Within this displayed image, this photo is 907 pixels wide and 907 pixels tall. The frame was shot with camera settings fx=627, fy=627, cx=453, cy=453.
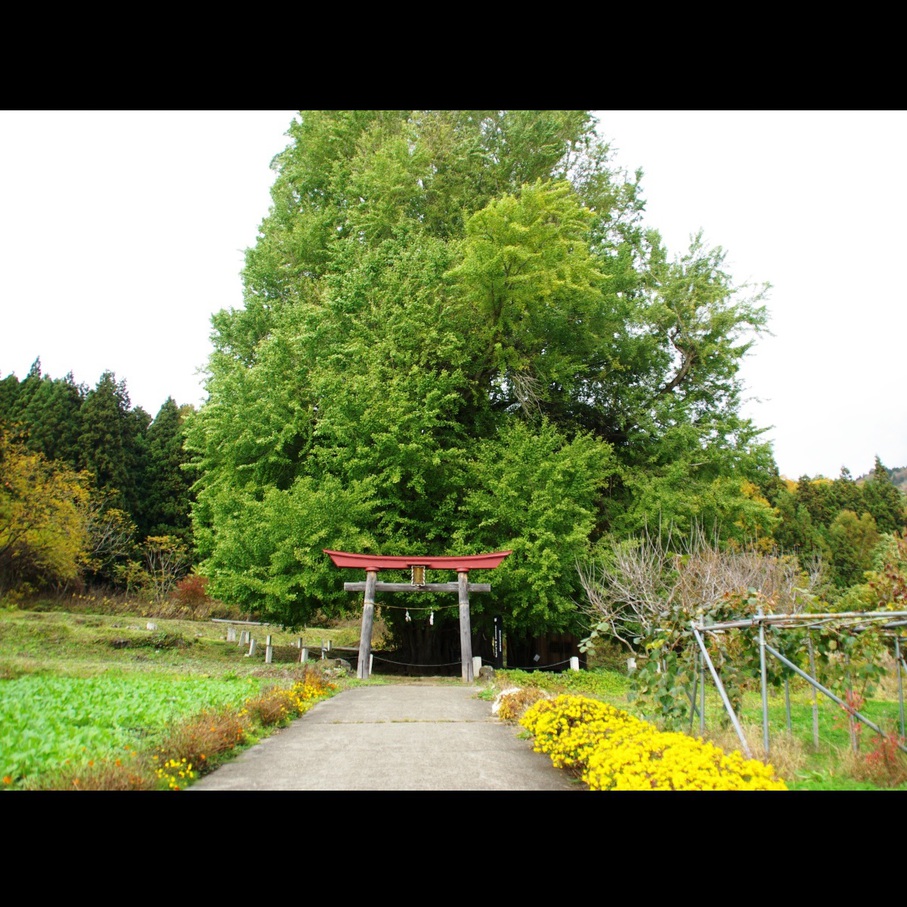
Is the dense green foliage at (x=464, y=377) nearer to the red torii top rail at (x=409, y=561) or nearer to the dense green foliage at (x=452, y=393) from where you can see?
the dense green foliage at (x=452, y=393)

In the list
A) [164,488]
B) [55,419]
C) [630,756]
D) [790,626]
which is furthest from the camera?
[164,488]

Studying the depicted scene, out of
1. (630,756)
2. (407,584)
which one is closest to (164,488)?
(407,584)

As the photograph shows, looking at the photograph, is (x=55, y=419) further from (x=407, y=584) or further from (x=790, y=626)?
(x=790, y=626)

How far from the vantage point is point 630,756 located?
4.34m

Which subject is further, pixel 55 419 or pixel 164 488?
pixel 164 488

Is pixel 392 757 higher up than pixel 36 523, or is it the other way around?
A: pixel 36 523

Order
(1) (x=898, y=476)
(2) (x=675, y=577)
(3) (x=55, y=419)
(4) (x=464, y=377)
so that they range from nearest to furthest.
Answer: (2) (x=675, y=577), (4) (x=464, y=377), (3) (x=55, y=419), (1) (x=898, y=476)

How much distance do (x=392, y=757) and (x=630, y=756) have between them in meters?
2.24

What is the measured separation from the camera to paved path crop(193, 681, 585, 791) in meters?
4.67

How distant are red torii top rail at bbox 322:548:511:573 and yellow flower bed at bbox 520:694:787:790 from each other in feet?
24.0

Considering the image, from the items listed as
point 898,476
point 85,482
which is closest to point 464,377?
point 85,482

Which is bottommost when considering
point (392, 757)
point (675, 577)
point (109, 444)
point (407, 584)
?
point (392, 757)
